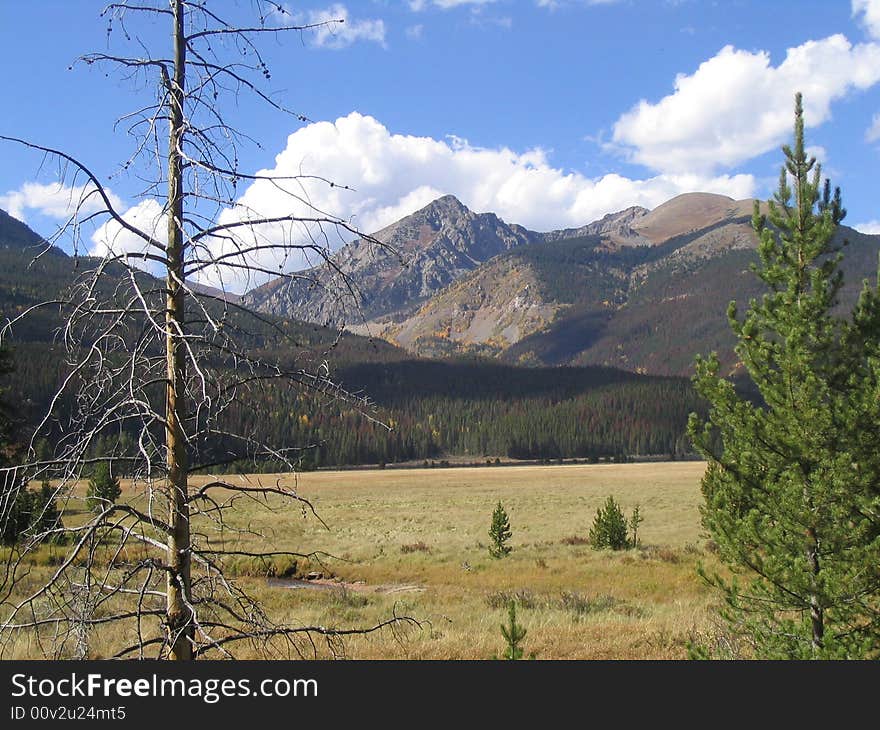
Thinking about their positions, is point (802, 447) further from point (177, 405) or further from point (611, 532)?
point (611, 532)

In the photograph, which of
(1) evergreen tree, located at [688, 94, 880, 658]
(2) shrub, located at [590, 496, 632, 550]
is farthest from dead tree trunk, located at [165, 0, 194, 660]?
(2) shrub, located at [590, 496, 632, 550]

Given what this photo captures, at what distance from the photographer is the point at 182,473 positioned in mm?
4301

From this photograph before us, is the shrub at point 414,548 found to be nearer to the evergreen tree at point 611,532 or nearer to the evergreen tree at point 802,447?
the evergreen tree at point 611,532

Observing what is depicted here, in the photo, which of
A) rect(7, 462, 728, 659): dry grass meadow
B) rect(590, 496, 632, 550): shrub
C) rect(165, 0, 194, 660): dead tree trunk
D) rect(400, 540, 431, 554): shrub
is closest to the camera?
rect(165, 0, 194, 660): dead tree trunk

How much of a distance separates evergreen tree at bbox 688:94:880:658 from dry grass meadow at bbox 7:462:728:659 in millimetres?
2939

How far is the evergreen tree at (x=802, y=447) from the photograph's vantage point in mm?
7648

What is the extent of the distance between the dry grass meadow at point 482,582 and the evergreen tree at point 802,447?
2939 millimetres

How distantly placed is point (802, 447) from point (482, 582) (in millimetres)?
15153

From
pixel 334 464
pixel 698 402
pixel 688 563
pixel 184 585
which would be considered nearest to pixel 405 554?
pixel 688 563

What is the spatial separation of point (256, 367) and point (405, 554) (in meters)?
26.4

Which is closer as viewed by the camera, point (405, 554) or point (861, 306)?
point (861, 306)

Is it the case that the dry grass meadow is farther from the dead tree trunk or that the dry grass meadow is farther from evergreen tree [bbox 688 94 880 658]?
evergreen tree [bbox 688 94 880 658]

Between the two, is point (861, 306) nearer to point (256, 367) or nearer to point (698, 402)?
point (256, 367)

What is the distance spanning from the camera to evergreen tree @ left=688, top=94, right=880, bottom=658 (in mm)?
7648
